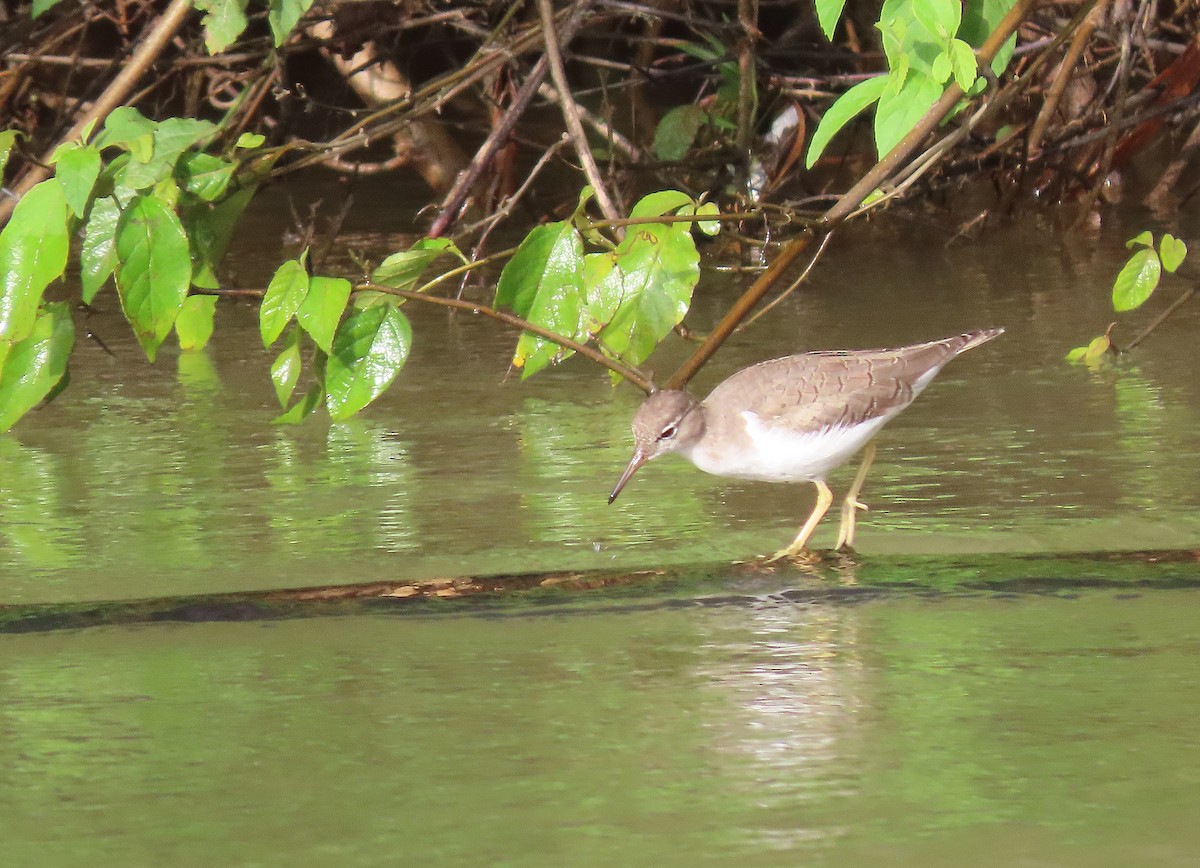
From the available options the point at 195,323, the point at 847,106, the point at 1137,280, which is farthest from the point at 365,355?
the point at 1137,280

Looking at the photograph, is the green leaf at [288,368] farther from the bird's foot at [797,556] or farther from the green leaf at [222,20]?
the bird's foot at [797,556]

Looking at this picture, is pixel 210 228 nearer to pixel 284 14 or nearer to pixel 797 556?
pixel 284 14

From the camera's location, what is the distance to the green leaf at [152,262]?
327cm

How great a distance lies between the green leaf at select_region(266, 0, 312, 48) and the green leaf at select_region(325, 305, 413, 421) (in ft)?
2.28

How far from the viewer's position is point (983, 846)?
2334mm

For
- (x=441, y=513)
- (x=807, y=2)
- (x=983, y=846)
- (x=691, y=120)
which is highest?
(x=807, y=2)

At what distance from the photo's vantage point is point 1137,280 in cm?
409

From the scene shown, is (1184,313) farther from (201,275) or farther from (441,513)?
(201,275)

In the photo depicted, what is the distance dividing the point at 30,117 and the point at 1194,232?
4.78 meters

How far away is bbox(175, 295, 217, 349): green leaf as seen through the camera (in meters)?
3.74

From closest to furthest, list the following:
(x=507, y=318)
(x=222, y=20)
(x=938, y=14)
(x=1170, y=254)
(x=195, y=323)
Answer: (x=938, y=14) → (x=507, y=318) → (x=195, y=323) → (x=222, y=20) → (x=1170, y=254)

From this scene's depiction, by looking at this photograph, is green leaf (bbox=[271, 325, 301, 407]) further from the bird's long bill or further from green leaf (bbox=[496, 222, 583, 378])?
the bird's long bill

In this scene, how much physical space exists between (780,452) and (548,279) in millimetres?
715

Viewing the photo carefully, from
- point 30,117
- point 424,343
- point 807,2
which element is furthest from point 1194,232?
point 30,117
